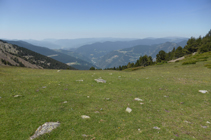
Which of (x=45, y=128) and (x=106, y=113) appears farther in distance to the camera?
(x=106, y=113)

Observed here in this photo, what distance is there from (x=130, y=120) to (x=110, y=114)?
2328 mm

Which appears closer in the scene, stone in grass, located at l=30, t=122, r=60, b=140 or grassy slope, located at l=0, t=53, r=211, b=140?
stone in grass, located at l=30, t=122, r=60, b=140

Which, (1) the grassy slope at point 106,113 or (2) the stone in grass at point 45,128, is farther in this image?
(1) the grassy slope at point 106,113

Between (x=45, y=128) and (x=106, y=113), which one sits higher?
(x=45, y=128)

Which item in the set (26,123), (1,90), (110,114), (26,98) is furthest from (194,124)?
(1,90)

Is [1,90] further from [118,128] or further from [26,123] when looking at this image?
[118,128]

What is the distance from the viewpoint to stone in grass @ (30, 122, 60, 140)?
9.28 metres

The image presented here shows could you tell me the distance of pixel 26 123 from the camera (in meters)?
10.5

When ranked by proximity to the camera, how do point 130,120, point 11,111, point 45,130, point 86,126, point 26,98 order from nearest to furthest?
point 45,130 < point 86,126 < point 130,120 < point 11,111 < point 26,98

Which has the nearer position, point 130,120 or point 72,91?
point 130,120

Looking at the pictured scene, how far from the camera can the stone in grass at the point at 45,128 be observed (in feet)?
A: 30.5

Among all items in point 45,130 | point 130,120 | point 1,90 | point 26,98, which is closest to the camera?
Answer: point 45,130

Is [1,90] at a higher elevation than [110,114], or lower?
higher

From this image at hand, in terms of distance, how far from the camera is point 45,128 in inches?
388
